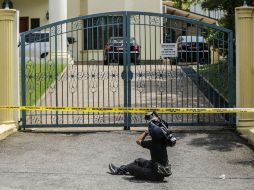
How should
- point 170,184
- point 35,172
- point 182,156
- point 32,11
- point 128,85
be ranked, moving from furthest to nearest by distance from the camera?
point 32,11 → point 128,85 → point 182,156 → point 35,172 → point 170,184

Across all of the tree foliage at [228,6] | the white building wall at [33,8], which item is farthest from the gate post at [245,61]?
the white building wall at [33,8]

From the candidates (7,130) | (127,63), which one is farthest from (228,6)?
(7,130)

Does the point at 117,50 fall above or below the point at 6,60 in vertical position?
above

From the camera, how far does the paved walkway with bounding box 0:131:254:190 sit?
8234 millimetres

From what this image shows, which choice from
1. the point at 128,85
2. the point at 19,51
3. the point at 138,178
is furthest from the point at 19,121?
the point at 138,178

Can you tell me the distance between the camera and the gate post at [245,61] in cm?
1217

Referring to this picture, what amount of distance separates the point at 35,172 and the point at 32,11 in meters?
27.7

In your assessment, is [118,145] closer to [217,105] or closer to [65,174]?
[65,174]

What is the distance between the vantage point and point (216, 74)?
1312 cm

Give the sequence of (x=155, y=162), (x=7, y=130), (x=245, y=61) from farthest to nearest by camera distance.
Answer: (x=245, y=61) → (x=7, y=130) → (x=155, y=162)

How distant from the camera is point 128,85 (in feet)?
41.1

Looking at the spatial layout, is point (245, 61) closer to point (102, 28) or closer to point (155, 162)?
point (102, 28)

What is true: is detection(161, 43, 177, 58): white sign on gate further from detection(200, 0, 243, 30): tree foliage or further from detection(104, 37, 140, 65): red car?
detection(200, 0, 243, 30): tree foliage

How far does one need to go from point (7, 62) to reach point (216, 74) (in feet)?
14.5
